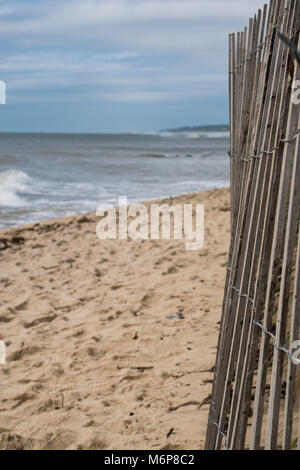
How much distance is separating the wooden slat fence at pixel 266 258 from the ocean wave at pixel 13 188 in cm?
874

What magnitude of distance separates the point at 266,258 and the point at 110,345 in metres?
1.98

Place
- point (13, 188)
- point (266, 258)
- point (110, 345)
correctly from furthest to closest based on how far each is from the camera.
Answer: point (13, 188), point (110, 345), point (266, 258)

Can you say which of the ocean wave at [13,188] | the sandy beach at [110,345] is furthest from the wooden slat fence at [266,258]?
the ocean wave at [13,188]

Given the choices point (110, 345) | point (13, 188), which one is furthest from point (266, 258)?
point (13, 188)

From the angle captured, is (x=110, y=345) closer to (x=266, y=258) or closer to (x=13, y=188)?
(x=266, y=258)

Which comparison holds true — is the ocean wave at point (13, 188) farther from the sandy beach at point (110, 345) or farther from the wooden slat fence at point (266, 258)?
the wooden slat fence at point (266, 258)

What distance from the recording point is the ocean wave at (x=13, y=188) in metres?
10.4

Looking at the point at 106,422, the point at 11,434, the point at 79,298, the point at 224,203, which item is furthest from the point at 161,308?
the point at 224,203

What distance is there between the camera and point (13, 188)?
12125mm

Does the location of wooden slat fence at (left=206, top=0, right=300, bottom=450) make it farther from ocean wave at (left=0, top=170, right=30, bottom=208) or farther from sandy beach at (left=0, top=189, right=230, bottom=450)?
ocean wave at (left=0, top=170, right=30, bottom=208)

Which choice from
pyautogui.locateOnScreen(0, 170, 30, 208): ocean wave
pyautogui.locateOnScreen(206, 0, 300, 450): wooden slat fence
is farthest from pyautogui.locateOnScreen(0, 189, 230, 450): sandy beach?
pyautogui.locateOnScreen(0, 170, 30, 208): ocean wave

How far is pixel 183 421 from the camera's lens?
232 centimetres

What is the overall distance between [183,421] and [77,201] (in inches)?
343
